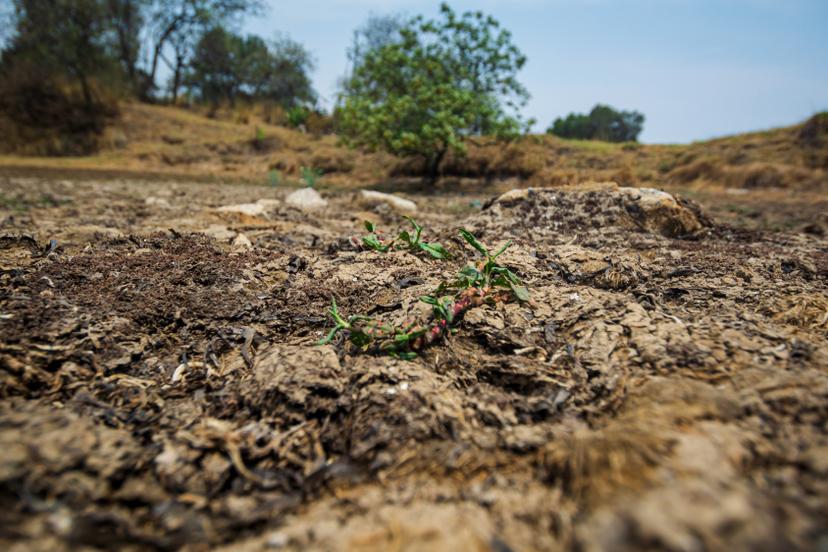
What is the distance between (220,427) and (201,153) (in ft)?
48.6

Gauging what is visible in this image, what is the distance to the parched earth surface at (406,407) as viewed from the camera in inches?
36.0

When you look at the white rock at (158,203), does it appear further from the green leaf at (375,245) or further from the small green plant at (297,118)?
the small green plant at (297,118)

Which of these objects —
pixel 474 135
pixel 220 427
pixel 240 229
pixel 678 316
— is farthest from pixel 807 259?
pixel 474 135

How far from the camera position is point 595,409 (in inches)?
53.2

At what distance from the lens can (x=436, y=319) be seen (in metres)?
1.76

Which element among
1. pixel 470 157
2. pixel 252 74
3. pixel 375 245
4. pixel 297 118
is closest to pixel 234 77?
pixel 252 74

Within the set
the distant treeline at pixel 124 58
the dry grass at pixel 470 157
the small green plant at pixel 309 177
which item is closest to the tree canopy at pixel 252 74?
the distant treeline at pixel 124 58

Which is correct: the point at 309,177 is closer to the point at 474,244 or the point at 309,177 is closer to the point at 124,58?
the point at 474,244

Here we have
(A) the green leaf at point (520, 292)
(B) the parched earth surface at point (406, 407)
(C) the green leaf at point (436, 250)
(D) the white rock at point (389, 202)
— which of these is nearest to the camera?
(B) the parched earth surface at point (406, 407)

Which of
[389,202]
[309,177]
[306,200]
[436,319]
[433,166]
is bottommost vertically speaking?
[436,319]

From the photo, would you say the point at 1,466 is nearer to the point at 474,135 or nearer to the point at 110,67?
the point at 474,135

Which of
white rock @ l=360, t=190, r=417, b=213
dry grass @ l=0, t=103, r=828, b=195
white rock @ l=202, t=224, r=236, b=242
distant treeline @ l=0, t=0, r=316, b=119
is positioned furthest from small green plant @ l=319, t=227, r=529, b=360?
distant treeline @ l=0, t=0, r=316, b=119

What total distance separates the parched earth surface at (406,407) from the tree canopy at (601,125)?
38829mm

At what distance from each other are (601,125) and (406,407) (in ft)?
142
